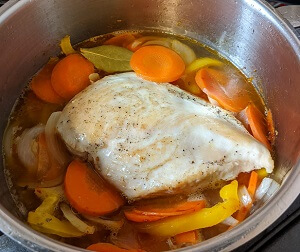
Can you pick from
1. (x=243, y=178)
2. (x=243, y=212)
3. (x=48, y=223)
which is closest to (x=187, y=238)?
(x=243, y=212)

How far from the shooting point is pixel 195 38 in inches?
85.8

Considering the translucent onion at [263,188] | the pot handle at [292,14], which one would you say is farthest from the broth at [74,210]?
the pot handle at [292,14]

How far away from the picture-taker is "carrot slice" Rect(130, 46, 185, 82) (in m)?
1.91

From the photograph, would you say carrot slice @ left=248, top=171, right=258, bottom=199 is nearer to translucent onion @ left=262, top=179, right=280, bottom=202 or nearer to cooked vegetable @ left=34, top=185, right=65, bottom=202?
translucent onion @ left=262, top=179, right=280, bottom=202

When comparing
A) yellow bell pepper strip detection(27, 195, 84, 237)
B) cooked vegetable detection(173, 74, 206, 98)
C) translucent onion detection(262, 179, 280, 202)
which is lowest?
translucent onion detection(262, 179, 280, 202)

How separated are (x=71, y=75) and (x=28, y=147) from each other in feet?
1.21

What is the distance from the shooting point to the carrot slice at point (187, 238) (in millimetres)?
1533

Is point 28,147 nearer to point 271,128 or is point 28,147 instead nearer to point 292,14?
point 271,128

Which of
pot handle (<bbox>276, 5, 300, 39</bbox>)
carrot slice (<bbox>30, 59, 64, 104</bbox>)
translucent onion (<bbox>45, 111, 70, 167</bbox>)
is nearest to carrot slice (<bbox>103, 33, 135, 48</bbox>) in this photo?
carrot slice (<bbox>30, 59, 64, 104</bbox>)

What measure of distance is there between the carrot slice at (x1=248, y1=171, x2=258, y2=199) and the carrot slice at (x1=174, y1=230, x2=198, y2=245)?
9.7 inches

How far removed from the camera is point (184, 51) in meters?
2.09

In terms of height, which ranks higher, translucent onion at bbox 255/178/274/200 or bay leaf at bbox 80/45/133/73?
bay leaf at bbox 80/45/133/73

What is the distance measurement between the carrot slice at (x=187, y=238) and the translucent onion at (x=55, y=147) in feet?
1.57

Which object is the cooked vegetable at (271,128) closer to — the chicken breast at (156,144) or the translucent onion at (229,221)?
the chicken breast at (156,144)
